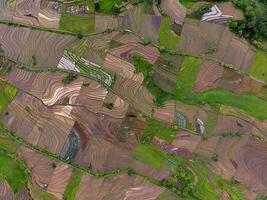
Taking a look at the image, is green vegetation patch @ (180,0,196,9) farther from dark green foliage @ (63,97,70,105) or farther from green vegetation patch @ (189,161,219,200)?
green vegetation patch @ (189,161,219,200)

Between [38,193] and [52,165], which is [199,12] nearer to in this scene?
[52,165]

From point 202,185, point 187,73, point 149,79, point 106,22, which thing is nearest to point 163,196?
point 202,185

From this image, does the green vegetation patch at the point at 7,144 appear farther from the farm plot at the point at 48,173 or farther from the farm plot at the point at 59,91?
the farm plot at the point at 59,91

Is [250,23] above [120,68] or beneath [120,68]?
above

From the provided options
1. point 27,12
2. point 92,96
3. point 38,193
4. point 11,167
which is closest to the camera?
point 38,193

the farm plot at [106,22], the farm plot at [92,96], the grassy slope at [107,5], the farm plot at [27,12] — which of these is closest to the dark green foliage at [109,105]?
the farm plot at [92,96]
